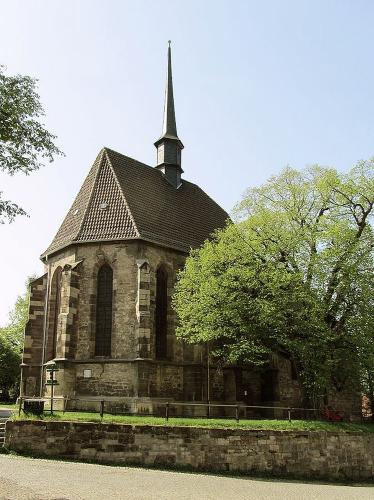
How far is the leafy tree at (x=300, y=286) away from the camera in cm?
2000

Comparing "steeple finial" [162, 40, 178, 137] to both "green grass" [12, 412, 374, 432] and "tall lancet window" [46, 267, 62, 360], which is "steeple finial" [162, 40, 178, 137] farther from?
"green grass" [12, 412, 374, 432]

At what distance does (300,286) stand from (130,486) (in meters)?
10.7

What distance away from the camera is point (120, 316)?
22.6m

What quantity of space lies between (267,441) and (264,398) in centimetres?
1031

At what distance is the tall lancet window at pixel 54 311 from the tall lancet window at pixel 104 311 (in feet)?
7.92

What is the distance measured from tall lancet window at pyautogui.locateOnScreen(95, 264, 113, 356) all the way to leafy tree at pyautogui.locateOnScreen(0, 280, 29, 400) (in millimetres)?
19974

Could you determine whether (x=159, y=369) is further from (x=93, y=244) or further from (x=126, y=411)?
(x=93, y=244)

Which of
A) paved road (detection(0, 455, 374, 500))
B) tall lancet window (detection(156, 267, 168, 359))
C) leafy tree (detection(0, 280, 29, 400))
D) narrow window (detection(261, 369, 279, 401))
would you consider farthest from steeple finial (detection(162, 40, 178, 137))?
paved road (detection(0, 455, 374, 500))

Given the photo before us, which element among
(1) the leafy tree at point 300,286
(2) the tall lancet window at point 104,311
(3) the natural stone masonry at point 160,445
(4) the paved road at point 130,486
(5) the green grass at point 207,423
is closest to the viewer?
(4) the paved road at point 130,486

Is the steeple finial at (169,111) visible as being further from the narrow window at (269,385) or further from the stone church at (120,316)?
the narrow window at (269,385)

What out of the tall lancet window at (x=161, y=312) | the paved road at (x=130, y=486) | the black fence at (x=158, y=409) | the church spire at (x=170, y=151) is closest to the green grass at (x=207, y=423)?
the black fence at (x=158, y=409)

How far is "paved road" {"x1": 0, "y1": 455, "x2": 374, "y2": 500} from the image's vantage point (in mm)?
10969

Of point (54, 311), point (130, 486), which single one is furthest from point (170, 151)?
point (130, 486)

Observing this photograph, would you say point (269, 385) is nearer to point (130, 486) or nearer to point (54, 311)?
A: point (54, 311)
